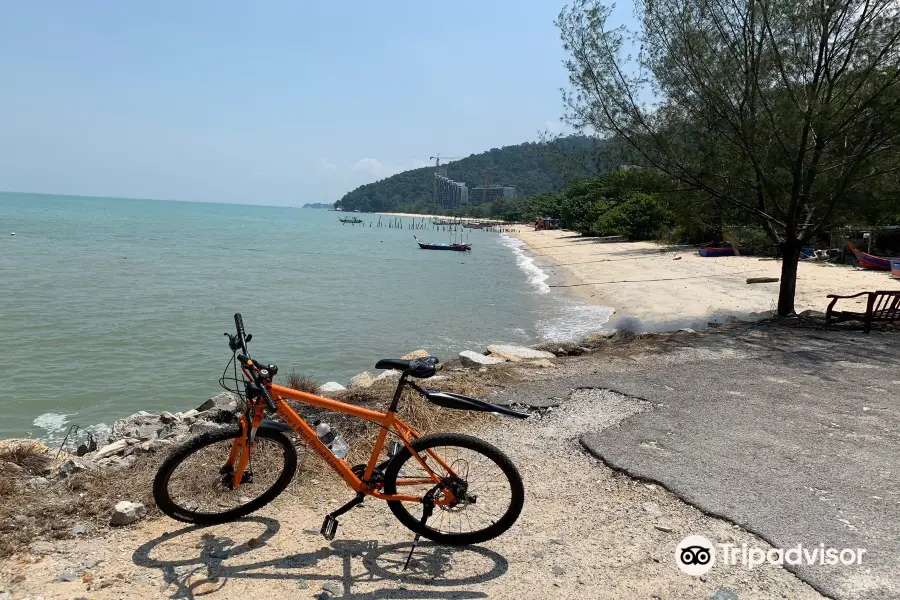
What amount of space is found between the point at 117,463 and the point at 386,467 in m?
2.64

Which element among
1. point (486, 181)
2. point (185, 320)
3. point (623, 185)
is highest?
point (486, 181)

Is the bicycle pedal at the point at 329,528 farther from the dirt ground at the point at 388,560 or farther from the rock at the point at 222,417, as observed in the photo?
the rock at the point at 222,417

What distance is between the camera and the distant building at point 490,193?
172250 mm

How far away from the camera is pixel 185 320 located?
55.0 feet

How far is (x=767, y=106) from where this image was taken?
11.1 metres

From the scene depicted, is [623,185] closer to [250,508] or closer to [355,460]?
[355,460]

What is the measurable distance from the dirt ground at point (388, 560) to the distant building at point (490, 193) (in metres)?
167

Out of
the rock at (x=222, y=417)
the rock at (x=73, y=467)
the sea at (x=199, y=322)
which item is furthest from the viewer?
the sea at (x=199, y=322)

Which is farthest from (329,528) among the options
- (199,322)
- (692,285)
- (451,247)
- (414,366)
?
(451,247)

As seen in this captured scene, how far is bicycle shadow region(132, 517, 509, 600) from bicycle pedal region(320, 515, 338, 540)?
103 millimetres

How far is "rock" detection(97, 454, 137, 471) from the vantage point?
466cm

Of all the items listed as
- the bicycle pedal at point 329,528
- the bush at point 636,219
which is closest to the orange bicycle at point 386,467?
the bicycle pedal at point 329,528

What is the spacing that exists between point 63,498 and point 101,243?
47403 mm

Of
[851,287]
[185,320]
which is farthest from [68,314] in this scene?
[851,287]
